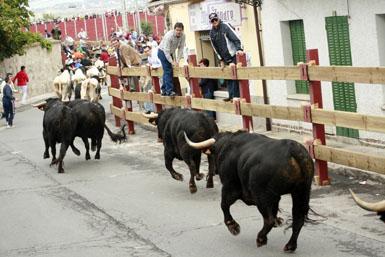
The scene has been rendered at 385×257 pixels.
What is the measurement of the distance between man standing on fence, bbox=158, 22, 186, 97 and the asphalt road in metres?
1.69

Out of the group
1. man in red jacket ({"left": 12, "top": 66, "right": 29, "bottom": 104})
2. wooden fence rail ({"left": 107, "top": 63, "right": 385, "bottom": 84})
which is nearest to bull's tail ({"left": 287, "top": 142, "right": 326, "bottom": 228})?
wooden fence rail ({"left": 107, "top": 63, "right": 385, "bottom": 84})

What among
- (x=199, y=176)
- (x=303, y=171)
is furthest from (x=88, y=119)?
(x=303, y=171)

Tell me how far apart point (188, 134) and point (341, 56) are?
14.5 ft

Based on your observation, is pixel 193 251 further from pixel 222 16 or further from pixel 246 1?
pixel 222 16

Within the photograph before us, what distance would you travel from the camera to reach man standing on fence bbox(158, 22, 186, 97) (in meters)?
15.8

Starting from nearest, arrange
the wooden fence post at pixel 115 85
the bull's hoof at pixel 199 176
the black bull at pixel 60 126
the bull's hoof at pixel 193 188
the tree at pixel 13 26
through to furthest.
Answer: the bull's hoof at pixel 193 188, the bull's hoof at pixel 199 176, the black bull at pixel 60 126, the wooden fence post at pixel 115 85, the tree at pixel 13 26

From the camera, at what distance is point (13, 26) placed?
32.0m

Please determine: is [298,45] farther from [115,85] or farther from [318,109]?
[115,85]

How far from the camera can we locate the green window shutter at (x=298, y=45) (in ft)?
52.5

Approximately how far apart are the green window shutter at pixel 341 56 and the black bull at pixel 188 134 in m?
3.72

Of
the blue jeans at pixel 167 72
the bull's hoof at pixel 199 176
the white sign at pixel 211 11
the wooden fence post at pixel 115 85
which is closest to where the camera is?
the bull's hoof at pixel 199 176

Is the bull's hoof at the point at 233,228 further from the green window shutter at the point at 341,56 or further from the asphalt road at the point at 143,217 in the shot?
the green window shutter at the point at 341,56

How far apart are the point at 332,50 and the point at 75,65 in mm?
21239

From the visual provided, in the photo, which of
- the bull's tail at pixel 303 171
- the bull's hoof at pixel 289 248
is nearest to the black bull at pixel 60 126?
the bull's hoof at pixel 289 248
